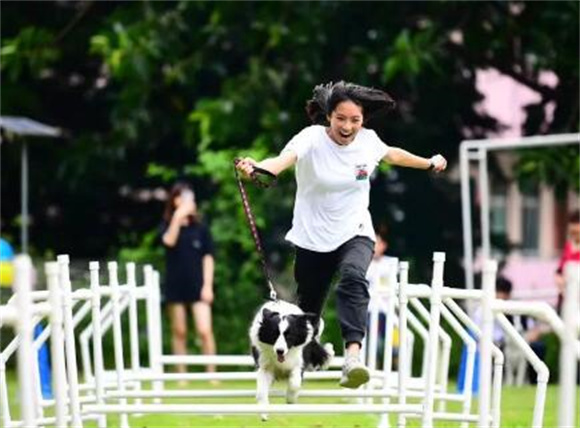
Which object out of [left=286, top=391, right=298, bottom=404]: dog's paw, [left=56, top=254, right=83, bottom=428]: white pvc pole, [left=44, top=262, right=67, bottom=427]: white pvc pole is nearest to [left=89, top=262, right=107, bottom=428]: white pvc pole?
[left=56, top=254, right=83, bottom=428]: white pvc pole

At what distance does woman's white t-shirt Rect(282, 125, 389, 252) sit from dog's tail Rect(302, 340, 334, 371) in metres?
0.62

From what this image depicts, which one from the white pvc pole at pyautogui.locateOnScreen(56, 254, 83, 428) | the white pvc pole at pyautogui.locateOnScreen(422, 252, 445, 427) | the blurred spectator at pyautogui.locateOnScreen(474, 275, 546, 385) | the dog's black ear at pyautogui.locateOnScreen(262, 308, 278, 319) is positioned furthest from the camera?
the blurred spectator at pyautogui.locateOnScreen(474, 275, 546, 385)

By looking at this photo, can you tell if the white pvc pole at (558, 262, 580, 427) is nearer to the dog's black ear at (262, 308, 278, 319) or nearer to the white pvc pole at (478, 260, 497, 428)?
the white pvc pole at (478, 260, 497, 428)

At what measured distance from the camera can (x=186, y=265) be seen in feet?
50.2

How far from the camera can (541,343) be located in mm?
16766

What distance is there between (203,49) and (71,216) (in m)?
4.12

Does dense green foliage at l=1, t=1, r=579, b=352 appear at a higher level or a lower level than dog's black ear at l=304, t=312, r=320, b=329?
higher

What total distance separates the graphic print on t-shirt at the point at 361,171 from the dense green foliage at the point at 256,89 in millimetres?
8487

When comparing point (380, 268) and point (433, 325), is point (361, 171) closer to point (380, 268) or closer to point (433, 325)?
point (433, 325)

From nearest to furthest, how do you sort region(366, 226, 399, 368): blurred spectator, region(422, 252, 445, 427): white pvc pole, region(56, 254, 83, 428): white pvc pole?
1. region(56, 254, 83, 428): white pvc pole
2. region(422, 252, 445, 427): white pvc pole
3. region(366, 226, 399, 368): blurred spectator

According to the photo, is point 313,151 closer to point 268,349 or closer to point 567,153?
point 268,349

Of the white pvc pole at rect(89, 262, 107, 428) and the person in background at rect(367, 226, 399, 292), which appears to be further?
the person in background at rect(367, 226, 399, 292)

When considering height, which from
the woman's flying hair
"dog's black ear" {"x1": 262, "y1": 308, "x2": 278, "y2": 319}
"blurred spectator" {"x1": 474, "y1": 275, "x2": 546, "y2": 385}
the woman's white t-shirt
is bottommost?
"blurred spectator" {"x1": 474, "y1": 275, "x2": 546, "y2": 385}

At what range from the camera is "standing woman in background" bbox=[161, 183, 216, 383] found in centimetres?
1524
